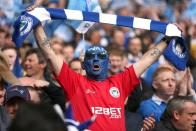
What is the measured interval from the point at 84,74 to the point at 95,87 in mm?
1365

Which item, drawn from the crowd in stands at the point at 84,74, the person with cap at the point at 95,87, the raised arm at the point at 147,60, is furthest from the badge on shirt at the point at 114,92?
the crowd in stands at the point at 84,74

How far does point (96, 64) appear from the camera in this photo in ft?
21.4

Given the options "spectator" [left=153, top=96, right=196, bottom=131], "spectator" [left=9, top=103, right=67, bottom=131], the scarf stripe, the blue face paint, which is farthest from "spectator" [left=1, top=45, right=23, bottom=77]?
"spectator" [left=9, top=103, right=67, bottom=131]

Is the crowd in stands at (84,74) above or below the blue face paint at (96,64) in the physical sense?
below

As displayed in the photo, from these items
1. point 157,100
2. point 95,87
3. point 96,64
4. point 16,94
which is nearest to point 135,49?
point 157,100

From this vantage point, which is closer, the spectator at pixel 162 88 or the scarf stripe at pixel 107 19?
the scarf stripe at pixel 107 19

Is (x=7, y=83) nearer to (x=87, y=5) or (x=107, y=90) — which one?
(x=87, y=5)

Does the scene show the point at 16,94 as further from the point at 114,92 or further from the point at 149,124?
the point at 149,124

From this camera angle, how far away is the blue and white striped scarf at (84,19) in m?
6.61

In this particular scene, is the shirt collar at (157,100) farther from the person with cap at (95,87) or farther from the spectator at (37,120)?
the spectator at (37,120)

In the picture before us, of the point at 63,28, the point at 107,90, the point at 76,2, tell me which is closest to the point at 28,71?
the point at 76,2

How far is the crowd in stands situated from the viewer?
6.23 metres

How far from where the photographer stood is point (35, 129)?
9.61ft

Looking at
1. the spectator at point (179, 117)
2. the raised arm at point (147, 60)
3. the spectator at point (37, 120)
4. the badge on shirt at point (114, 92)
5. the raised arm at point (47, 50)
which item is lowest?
the spectator at point (179, 117)
